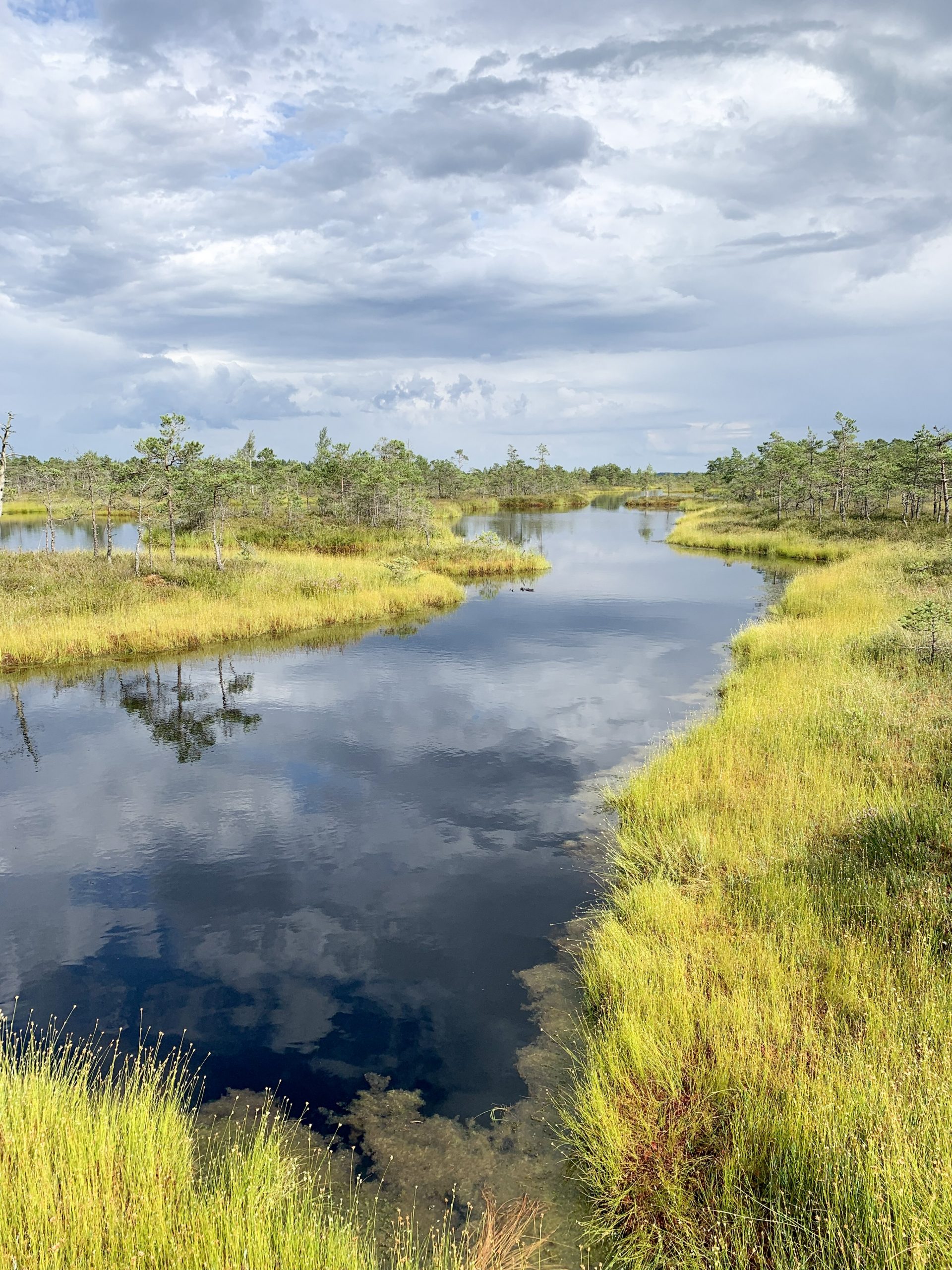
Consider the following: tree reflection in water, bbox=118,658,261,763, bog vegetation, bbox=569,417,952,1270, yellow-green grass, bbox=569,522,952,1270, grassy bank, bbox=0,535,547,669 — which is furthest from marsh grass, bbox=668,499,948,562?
tree reflection in water, bbox=118,658,261,763

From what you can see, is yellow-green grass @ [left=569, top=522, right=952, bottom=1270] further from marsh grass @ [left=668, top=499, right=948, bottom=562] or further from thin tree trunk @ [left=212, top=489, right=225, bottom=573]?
marsh grass @ [left=668, top=499, right=948, bottom=562]

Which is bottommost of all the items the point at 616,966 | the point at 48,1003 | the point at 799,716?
the point at 48,1003

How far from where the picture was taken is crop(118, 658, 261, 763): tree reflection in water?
19.8m

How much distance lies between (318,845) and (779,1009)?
30.3 feet

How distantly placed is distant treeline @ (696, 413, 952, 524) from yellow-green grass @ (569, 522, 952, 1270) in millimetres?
49688

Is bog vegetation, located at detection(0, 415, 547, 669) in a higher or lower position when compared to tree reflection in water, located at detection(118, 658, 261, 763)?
higher

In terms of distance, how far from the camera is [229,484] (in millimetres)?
36719

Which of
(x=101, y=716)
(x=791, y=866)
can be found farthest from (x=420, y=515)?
(x=791, y=866)

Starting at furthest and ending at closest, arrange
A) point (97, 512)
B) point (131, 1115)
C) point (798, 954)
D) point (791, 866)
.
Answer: point (97, 512)
point (791, 866)
point (798, 954)
point (131, 1115)

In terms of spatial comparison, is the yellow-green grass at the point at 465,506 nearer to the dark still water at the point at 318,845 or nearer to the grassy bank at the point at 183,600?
the grassy bank at the point at 183,600

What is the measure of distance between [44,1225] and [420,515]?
200 feet

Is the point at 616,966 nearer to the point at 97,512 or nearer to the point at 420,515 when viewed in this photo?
the point at 420,515

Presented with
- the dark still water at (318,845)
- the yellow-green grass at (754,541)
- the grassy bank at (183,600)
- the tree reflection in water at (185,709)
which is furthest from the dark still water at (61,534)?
the yellow-green grass at (754,541)

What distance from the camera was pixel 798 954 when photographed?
808 cm
